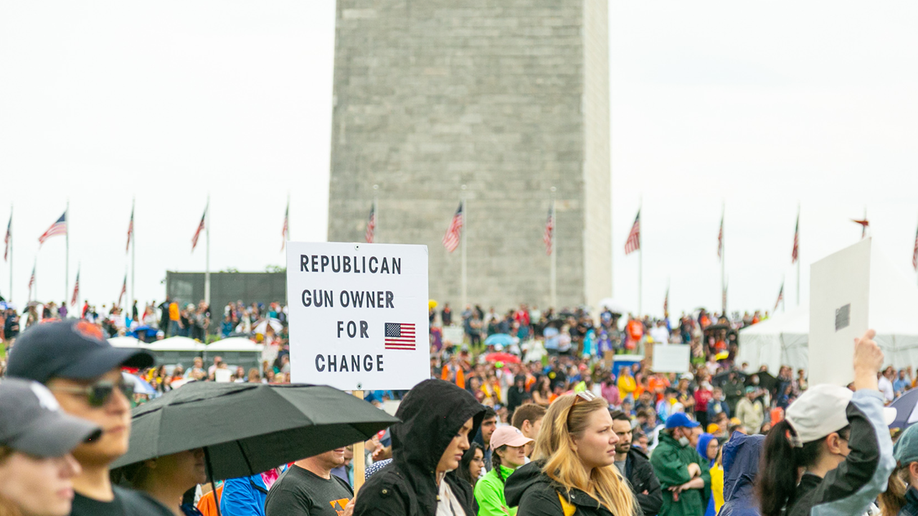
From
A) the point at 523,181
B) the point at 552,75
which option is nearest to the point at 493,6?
the point at 552,75

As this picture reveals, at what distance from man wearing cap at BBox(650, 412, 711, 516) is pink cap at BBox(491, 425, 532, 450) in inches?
80.3

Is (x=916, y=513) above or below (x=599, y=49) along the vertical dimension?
below

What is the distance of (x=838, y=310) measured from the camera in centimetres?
450

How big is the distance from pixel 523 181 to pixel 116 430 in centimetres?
3296

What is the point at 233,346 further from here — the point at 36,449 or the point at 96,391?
the point at 36,449

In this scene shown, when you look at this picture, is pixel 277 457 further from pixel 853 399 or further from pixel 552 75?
pixel 552 75

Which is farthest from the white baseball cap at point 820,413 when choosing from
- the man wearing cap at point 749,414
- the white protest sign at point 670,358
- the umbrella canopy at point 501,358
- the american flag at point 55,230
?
the american flag at point 55,230

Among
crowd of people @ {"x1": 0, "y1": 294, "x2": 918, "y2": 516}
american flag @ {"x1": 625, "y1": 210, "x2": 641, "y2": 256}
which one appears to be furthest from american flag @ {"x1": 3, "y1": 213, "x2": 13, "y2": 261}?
crowd of people @ {"x1": 0, "y1": 294, "x2": 918, "y2": 516}

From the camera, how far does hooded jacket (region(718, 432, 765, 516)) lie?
16.2 ft

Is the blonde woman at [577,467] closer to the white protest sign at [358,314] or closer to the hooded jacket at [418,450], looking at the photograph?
the hooded jacket at [418,450]

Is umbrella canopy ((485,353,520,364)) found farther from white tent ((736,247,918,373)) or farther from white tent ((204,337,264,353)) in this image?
white tent ((736,247,918,373))

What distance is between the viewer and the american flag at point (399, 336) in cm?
543

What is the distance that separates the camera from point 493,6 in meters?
35.3

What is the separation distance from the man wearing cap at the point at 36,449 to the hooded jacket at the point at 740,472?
349 centimetres
